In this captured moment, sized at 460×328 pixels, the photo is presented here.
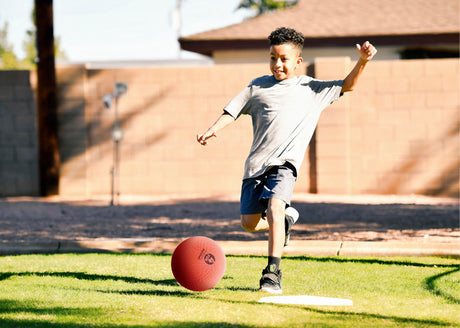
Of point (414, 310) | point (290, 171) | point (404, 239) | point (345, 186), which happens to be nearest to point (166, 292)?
point (290, 171)

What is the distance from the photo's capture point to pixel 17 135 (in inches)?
543

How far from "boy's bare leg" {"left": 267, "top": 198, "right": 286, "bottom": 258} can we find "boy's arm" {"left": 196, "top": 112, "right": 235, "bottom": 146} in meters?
0.63

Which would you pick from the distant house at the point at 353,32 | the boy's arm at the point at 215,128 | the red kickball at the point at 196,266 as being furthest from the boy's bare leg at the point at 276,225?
the distant house at the point at 353,32

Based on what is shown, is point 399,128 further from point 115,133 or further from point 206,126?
point 115,133

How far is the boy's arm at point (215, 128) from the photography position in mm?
5109

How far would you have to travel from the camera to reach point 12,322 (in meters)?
4.32

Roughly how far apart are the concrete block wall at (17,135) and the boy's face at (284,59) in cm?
922

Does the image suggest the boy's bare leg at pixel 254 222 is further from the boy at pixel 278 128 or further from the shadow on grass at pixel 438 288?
the shadow on grass at pixel 438 288

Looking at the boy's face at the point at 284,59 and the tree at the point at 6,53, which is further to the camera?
the tree at the point at 6,53

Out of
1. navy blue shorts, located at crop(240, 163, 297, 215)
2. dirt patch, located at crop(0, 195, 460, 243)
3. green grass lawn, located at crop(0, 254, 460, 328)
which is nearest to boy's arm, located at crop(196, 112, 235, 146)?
navy blue shorts, located at crop(240, 163, 297, 215)

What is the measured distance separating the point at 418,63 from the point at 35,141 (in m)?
7.17

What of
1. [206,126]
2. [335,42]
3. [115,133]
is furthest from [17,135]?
[335,42]

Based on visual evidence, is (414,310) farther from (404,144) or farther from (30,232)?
(404,144)

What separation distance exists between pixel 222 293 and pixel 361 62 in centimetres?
192
